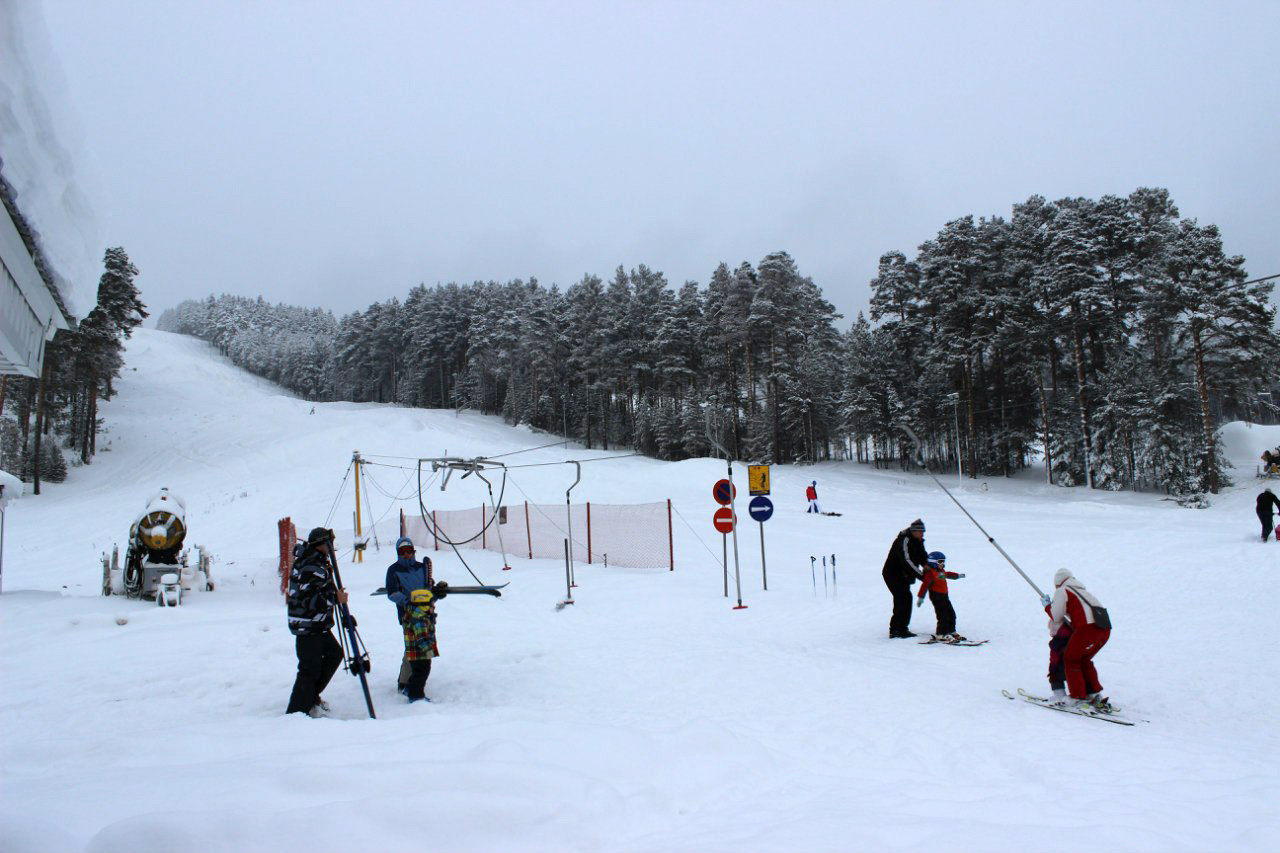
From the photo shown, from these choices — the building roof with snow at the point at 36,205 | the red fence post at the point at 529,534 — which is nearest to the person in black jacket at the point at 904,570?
the building roof with snow at the point at 36,205

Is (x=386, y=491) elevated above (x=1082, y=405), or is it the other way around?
(x=1082, y=405)

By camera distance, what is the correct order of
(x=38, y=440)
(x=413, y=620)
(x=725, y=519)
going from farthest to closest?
(x=38, y=440)
(x=725, y=519)
(x=413, y=620)

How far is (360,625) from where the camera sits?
1135 centimetres

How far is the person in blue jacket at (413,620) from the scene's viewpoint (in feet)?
22.2

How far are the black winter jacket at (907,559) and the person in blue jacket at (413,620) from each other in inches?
238

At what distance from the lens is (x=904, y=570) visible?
368 inches

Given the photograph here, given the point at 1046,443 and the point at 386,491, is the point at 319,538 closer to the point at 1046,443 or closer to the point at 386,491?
the point at 386,491

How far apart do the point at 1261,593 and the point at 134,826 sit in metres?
14.2

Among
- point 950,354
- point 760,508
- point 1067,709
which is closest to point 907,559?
point 1067,709

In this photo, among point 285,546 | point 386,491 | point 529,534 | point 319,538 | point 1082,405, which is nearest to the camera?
point 319,538

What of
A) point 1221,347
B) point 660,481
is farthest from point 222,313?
point 1221,347

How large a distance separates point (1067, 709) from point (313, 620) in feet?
22.0

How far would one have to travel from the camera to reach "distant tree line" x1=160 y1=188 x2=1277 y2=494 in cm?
3084

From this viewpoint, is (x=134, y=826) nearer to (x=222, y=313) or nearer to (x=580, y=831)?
(x=580, y=831)
